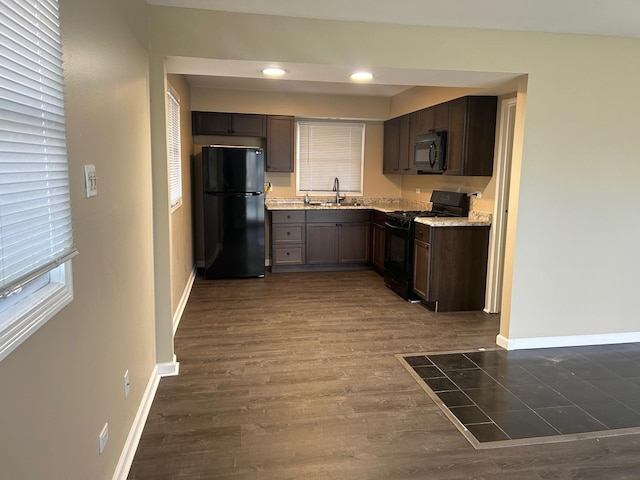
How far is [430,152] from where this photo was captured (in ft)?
16.2

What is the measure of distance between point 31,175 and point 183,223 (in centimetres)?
377

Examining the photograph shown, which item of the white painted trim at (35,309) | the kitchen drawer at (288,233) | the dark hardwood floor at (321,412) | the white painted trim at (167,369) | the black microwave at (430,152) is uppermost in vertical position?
the black microwave at (430,152)

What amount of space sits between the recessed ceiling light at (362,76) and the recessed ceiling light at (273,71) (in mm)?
531

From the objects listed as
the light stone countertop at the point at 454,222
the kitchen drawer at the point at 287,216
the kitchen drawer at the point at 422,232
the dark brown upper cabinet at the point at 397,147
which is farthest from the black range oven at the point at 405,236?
the kitchen drawer at the point at 287,216

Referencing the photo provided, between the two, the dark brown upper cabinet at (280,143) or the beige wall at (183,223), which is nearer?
the beige wall at (183,223)

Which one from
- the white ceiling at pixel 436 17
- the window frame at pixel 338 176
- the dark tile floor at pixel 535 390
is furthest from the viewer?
the window frame at pixel 338 176

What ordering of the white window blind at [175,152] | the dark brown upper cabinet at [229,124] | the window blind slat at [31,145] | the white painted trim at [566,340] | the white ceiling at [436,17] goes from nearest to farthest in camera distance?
the window blind slat at [31,145] < the white ceiling at [436,17] < the white painted trim at [566,340] < the white window blind at [175,152] < the dark brown upper cabinet at [229,124]

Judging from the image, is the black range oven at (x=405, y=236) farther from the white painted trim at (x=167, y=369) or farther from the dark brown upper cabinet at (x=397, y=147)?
the white painted trim at (x=167, y=369)

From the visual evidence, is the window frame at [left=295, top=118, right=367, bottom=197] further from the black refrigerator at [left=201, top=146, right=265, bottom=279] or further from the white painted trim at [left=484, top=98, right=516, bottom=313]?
the white painted trim at [left=484, top=98, right=516, bottom=313]

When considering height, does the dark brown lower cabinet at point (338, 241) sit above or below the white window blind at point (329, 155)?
below

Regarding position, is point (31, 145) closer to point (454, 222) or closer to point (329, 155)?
point (454, 222)

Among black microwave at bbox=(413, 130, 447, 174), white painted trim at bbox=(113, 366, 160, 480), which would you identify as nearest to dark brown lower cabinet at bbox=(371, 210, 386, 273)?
black microwave at bbox=(413, 130, 447, 174)

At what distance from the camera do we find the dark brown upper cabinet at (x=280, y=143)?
20.3 ft

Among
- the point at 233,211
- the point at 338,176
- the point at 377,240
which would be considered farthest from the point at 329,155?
the point at 233,211
